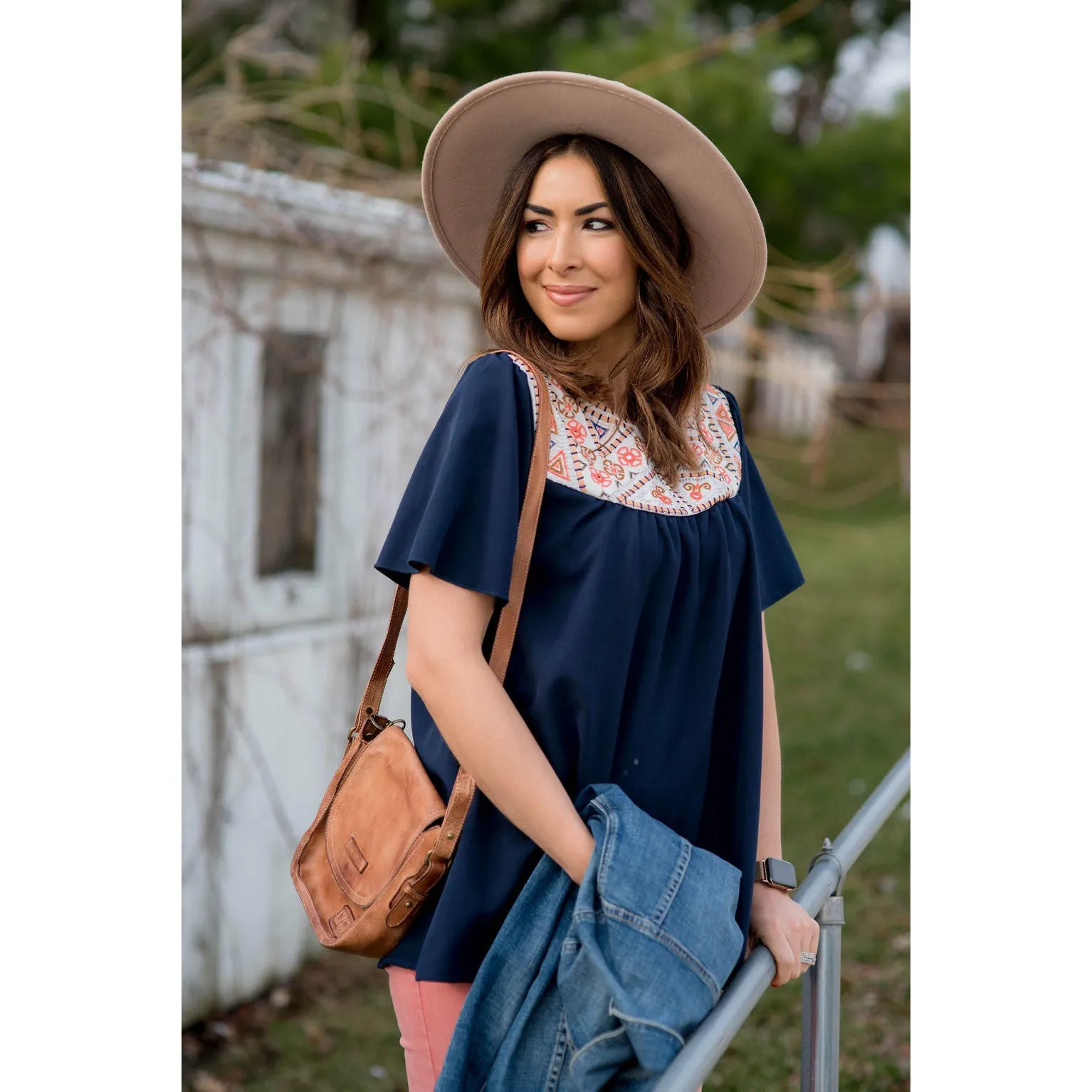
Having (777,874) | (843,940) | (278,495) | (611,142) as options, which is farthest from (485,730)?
(843,940)

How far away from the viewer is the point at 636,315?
150 centimetres

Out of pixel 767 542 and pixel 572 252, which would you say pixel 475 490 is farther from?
pixel 767 542

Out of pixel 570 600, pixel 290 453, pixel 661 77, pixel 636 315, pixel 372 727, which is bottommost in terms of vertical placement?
pixel 372 727

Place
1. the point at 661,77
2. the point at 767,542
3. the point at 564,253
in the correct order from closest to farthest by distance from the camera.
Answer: the point at 564,253 < the point at 767,542 < the point at 661,77

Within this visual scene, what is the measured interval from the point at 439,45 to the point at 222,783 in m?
5.77

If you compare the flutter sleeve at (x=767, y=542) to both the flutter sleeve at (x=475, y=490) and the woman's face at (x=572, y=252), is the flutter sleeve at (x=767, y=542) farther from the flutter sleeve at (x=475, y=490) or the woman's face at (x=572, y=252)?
the flutter sleeve at (x=475, y=490)

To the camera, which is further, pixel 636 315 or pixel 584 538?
pixel 636 315

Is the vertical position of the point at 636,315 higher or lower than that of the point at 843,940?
higher

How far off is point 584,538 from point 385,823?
0.39 m

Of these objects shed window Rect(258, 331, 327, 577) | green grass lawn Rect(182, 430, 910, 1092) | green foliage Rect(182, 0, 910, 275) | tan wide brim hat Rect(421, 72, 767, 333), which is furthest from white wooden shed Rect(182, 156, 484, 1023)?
tan wide brim hat Rect(421, 72, 767, 333)

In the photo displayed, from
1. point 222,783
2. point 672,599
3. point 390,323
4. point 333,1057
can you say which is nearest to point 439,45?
point 390,323

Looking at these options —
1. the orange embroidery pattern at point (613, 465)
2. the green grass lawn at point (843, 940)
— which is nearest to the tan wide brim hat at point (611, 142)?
the orange embroidery pattern at point (613, 465)

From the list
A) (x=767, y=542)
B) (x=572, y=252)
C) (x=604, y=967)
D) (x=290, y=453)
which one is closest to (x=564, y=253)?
(x=572, y=252)

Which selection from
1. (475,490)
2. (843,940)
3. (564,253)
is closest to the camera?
(475,490)
